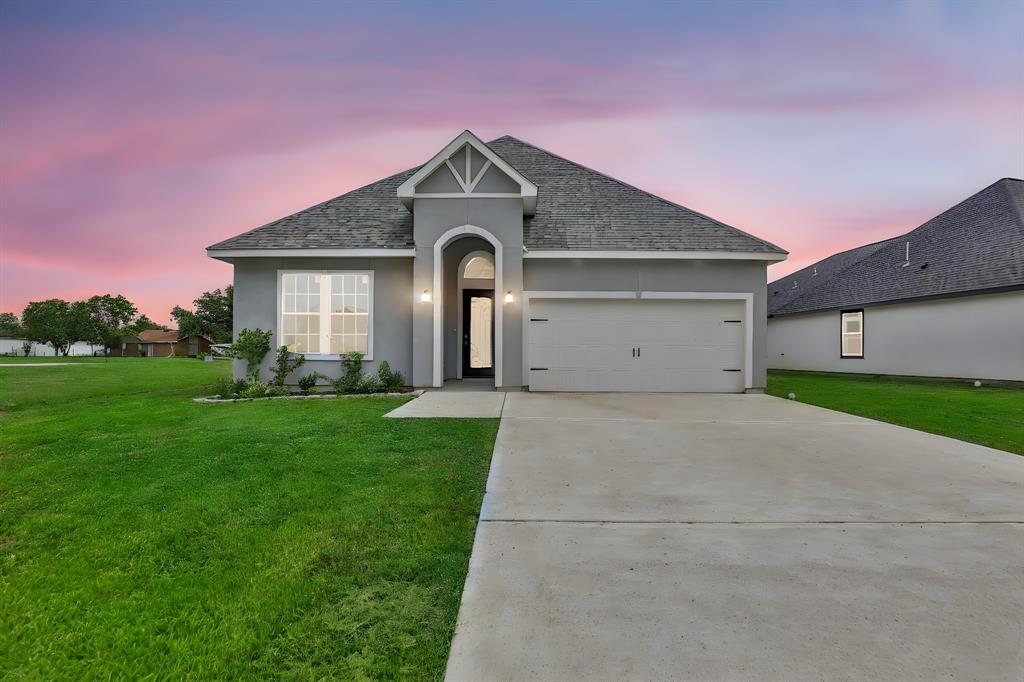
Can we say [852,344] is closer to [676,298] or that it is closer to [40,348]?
[676,298]

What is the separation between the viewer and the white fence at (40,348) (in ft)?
184

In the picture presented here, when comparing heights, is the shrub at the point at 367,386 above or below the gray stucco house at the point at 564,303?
below

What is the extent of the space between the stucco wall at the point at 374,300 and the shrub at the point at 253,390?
0.77 m

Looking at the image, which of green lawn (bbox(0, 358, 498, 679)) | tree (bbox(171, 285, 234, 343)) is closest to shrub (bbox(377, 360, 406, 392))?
green lawn (bbox(0, 358, 498, 679))

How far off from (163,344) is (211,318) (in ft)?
21.0

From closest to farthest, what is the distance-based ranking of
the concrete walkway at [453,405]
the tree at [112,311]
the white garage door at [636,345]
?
the concrete walkway at [453,405] < the white garage door at [636,345] < the tree at [112,311]

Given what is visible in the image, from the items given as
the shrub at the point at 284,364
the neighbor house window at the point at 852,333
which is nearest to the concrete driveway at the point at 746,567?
the shrub at the point at 284,364

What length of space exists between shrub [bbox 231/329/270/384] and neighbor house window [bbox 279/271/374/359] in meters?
0.45

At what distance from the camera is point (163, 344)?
56.1 meters

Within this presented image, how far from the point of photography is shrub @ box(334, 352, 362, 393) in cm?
973

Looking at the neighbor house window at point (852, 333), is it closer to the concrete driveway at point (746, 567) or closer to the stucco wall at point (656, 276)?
the stucco wall at point (656, 276)

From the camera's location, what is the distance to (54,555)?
2.53 m

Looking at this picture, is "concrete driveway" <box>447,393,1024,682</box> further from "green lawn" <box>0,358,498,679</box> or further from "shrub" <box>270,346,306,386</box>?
"shrub" <box>270,346,306,386</box>

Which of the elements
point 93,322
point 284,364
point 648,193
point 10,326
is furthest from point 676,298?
point 10,326
